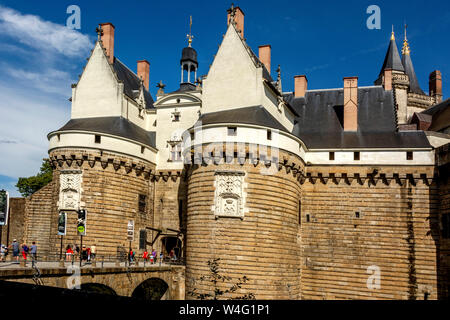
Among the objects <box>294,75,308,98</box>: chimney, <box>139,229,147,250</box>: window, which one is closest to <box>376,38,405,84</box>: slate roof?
<box>294,75,308,98</box>: chimney

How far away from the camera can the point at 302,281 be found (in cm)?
2753

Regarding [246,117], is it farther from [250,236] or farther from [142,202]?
[142,202]

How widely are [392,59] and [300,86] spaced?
19813 millimetres

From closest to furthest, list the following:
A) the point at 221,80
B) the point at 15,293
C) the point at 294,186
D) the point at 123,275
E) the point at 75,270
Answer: the point at 15,293 → the point at 75,270 → the point at 123,275 → the point at 294,186 → the point at 221,80

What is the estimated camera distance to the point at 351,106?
3072cm

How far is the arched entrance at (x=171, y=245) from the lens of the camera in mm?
30652

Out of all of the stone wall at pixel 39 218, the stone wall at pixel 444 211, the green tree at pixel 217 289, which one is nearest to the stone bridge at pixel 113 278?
the green tree at pixel 217 289

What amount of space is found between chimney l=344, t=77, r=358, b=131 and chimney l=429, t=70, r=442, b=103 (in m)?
25.3

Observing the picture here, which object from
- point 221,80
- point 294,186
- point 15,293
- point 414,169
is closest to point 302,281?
point 294,186

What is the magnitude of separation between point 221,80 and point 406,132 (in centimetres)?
1324

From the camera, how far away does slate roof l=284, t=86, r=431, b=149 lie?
28.9 metres

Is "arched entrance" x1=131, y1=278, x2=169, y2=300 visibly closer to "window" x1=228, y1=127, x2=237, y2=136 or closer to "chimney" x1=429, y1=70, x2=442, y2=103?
"window" x1=228, y1=127, x2=237, y2=136

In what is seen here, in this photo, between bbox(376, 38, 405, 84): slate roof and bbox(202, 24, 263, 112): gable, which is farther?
bbox(376, 38, 405, 84): slate roof
